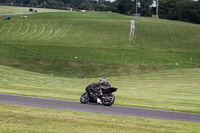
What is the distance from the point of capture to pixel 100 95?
23562 millimetres

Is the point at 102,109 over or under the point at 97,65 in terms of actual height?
over

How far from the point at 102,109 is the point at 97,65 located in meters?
56.2

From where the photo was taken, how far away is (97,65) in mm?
77625

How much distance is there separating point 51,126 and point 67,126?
703 mm

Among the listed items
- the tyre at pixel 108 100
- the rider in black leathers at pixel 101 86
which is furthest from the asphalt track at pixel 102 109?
the rider in black leathers at pixel 101 86

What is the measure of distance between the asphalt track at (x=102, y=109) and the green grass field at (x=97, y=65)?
1.59 m

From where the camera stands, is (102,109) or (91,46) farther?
(91,46)

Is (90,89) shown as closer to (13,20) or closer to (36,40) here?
(36,40)

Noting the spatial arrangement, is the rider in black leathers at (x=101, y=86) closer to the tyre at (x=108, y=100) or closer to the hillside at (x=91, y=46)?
the tyre at (x=108, y=100)

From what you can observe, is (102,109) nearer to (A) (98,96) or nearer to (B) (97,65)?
(A) (98,96)

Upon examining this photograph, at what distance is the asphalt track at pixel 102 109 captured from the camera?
19.9 metres

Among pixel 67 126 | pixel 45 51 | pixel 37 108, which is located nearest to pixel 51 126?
pixel 67 126

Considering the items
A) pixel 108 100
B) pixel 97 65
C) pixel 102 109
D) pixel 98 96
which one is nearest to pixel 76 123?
pixel 102 109

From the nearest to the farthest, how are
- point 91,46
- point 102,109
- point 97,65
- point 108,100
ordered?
point 102,109
point 108,100
point 97,65
point 91,46
